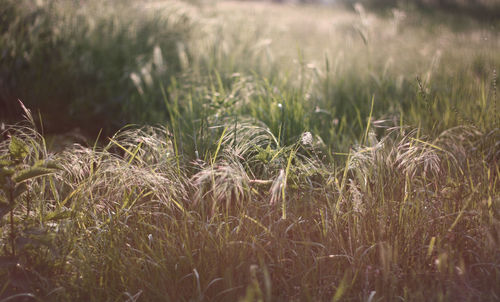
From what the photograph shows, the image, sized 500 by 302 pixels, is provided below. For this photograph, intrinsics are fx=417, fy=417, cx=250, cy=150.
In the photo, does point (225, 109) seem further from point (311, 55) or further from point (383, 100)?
point (311, 55)

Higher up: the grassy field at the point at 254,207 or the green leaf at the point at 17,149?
the green leaf at the point at 17,149

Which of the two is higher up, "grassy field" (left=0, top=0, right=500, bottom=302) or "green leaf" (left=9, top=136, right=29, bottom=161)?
"green leaf" (left=9, top=136, right=29, bottom=161)

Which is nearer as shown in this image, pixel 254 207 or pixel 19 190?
pixel 19 190

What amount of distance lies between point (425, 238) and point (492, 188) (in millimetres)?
488

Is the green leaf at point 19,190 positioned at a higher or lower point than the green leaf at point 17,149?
lower

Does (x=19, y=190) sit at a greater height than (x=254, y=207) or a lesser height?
greater

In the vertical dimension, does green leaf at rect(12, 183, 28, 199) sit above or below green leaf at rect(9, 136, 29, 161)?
below

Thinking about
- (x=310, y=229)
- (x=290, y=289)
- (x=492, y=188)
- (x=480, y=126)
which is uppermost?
(x=480, y=126)

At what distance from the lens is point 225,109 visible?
243cm

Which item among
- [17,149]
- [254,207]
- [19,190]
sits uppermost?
[17,149]

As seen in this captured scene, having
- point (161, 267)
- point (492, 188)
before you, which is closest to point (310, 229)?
point (161, 267)

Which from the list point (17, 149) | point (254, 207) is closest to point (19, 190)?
point (17, 149)

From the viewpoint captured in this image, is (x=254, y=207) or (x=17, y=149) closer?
(x=17, y=149)

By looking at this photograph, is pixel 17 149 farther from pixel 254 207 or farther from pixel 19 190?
pixel 254 207
